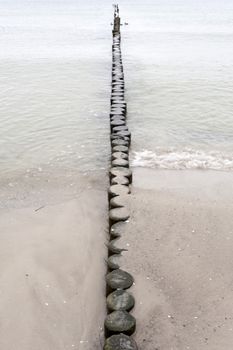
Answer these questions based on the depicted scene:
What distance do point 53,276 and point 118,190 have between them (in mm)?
1485

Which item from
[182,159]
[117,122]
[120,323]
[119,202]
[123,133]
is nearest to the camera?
[120,323]

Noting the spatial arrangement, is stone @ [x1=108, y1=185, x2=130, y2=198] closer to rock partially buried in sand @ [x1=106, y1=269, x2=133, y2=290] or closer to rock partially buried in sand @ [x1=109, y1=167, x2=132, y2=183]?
rock partially buried in sand @ [x1=109, y1=167, x2=132, y2=183]

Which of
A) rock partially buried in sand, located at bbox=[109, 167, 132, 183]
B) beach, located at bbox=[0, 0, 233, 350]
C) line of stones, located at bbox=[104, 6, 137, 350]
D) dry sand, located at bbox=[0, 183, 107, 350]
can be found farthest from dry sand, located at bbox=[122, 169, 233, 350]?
dry sand, located at bbox=[0, 183, 107, 350]

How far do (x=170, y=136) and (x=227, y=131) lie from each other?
3.61 ft

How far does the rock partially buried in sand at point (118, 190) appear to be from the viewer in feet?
16.2

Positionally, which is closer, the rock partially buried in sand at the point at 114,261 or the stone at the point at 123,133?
the rock partially buried in sand at the point at 114,261

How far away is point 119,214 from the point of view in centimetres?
458

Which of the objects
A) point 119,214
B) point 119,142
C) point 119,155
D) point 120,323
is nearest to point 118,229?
point 119,214

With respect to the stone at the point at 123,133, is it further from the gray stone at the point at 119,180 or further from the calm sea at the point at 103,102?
the gray stone at the point at 119,180

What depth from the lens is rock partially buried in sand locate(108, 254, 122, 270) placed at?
382 centimetres

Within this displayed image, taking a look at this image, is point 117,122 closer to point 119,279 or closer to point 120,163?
point 120,163

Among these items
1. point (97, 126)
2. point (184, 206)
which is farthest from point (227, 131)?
point (184, 206)

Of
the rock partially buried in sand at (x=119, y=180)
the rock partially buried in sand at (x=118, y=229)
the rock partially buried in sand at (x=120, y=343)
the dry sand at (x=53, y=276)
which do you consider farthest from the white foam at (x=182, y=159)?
the rock partially buried in sand at (x=120, y=343)

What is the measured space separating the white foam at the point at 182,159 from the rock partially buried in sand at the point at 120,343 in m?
3.45
